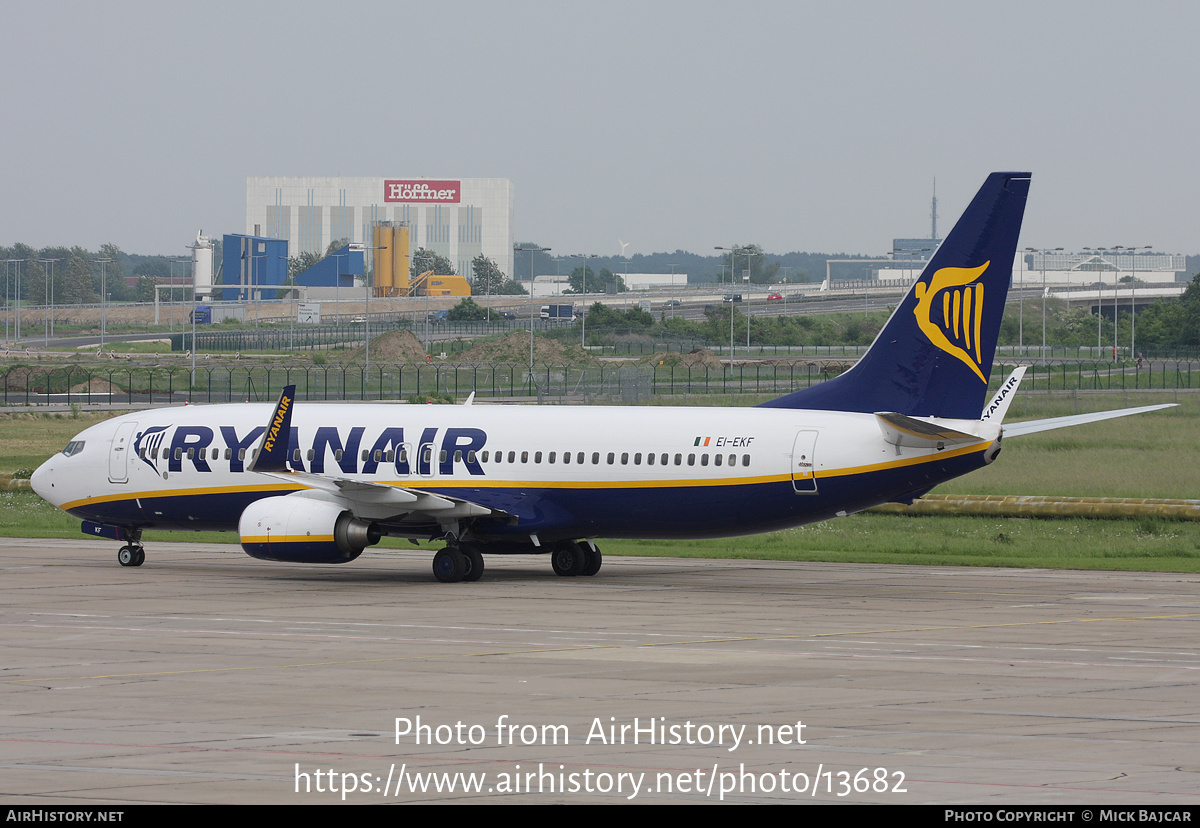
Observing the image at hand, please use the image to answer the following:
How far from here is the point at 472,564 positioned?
34812 mm

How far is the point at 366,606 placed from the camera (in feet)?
99.2

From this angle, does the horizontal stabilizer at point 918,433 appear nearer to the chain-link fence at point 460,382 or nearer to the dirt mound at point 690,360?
the chain-link fence at point 460,382

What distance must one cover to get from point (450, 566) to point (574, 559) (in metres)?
3.18

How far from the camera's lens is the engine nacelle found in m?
33.5

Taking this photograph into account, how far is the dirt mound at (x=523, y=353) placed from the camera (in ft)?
414

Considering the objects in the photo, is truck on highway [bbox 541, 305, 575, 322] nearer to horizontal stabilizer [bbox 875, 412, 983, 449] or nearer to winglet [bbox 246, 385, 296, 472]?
winglet [bbox 246, 385, 296, 472]

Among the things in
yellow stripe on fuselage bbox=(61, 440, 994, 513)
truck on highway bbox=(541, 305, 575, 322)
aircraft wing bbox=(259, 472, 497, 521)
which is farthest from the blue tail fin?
truck on highway bbox=(541, 305, 575, 322)

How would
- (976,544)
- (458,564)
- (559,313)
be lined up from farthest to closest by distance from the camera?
(559,313) → (976,544) → (458,564)

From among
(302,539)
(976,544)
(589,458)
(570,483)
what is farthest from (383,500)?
(976,544)

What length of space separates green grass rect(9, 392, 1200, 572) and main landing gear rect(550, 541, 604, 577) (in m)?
6.02

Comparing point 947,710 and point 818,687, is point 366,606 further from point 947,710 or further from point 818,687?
point 947,710

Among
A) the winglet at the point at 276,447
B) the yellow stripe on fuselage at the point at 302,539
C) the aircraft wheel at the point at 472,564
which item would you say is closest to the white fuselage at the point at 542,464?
the aircraft wheel at the point at 472,564

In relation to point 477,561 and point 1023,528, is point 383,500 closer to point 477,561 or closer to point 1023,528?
point 477,561
